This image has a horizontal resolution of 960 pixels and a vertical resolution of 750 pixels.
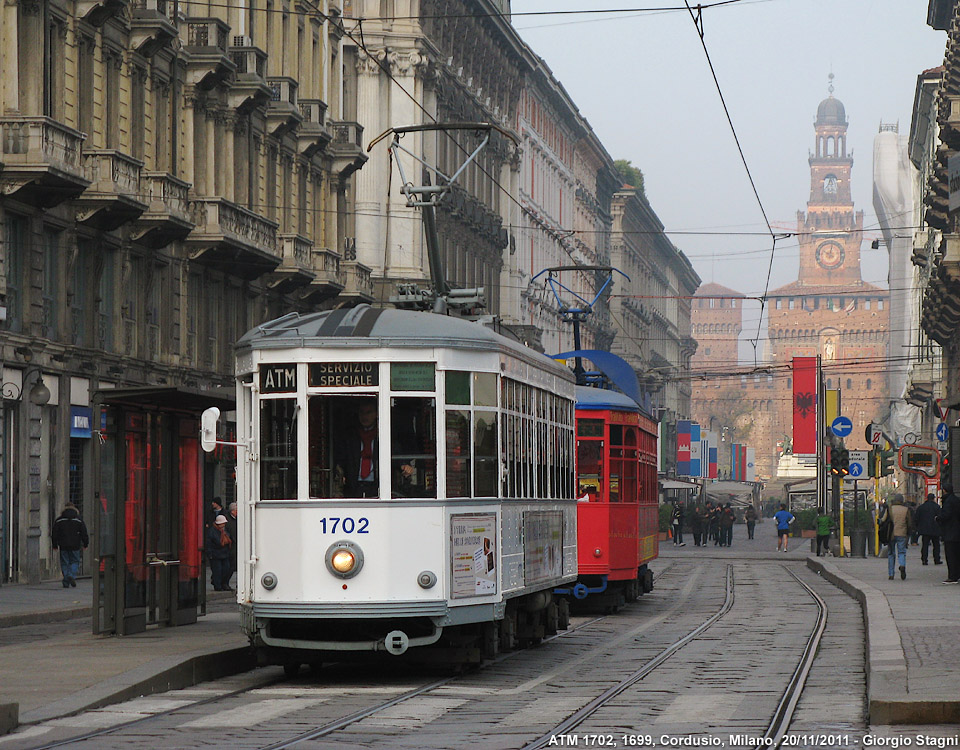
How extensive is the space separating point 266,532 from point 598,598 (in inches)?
386

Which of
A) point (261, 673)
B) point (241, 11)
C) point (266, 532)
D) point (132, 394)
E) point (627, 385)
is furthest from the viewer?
point (241, 11)

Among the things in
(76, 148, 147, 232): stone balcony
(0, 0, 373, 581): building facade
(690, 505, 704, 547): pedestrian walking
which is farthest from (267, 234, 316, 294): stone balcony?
(690, 505, 704, 547): pedestrian walking

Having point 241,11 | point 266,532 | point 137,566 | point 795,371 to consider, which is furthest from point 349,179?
point 266,532

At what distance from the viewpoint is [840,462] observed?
4203 cm

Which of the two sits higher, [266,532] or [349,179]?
[349,179]

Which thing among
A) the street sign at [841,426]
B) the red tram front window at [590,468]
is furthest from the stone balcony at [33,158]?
the street sign at [841,426]

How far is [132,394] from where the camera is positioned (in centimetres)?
1642

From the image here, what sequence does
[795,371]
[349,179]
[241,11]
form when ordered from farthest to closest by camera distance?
1. [795,371]
2. [349,179]
3. [241,11]

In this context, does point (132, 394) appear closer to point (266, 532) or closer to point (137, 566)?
point (137, 566)

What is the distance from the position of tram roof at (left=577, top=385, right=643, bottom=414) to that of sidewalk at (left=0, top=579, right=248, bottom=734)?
189 inches

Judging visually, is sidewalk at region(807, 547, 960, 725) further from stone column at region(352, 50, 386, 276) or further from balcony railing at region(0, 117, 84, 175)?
stone column at region(352, 50, 386, 276)

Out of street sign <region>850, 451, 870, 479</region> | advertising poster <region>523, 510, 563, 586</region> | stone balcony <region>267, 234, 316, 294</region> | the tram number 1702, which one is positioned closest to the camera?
the tram number 1702

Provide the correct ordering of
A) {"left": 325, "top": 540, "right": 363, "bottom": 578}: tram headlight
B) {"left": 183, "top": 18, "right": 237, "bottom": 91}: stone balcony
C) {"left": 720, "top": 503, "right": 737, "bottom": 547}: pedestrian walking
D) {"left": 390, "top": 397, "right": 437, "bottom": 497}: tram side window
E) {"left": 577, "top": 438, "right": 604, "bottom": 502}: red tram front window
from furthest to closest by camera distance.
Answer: {"left": 720, "top": 503, "right": 737, "bottom": 547}: pedestrian walking < {"left": 183, "top": 18, "right": 237, "bottom": 91}: stone balcony < {"left": 577, "top": 438, "right": 604, "bottom": 502}: red tram front window < {"left": 390, "top": 397, "right": 437, "bottom": 497}: tram side window < {"left": 325, "top": 540, "right": 363, "bottom": 578}: tram headlight

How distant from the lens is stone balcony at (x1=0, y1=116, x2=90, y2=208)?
27312 millimetres
